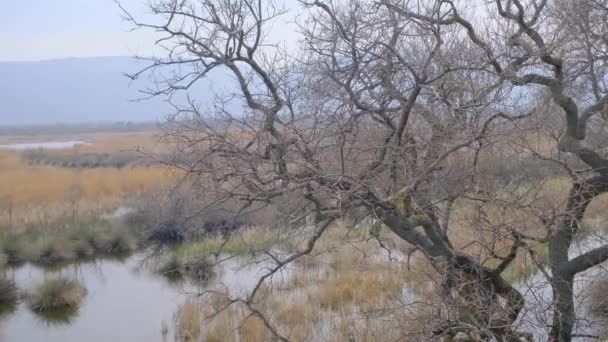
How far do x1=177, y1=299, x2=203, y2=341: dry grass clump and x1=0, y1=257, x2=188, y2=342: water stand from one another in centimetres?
26

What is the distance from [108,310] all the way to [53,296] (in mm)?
1033

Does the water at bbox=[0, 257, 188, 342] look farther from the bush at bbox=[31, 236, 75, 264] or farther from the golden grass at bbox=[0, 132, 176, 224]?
the golden grass at bbox=[0, 132, 176, 224]

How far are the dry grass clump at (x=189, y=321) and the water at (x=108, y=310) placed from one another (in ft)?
0.87

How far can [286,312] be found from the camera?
10742mm

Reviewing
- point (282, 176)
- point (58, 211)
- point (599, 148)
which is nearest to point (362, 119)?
point (282, 176)

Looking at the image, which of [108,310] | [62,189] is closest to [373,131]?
[108,310]

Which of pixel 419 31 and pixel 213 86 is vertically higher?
pixel 419 31

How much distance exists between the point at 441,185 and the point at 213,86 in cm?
241

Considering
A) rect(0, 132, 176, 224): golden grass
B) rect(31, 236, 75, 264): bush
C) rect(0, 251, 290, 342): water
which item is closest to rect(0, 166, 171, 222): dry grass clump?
rect(0, 132, 176, 224): golden grass

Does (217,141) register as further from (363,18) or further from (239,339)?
(239,339)

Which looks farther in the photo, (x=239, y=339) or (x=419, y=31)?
(x=239, y=339)

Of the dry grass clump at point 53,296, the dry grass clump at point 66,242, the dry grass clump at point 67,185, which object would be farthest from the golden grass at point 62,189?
the dry grass clump at point 53,296

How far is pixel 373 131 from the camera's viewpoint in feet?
21.0

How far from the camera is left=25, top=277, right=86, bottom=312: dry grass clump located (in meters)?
12.5
